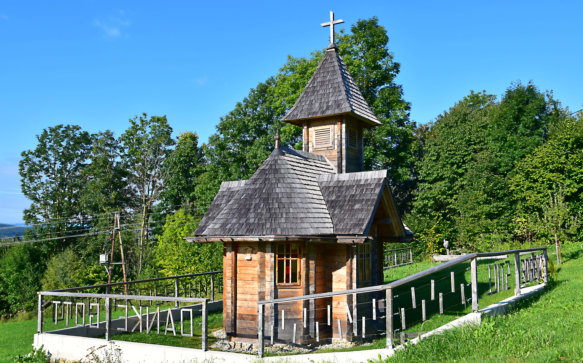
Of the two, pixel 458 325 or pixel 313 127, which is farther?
pixel 313 127

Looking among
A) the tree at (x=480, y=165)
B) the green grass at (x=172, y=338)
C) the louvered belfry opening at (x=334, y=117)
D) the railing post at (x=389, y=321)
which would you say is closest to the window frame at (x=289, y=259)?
the green grass at (x=172, y=338)

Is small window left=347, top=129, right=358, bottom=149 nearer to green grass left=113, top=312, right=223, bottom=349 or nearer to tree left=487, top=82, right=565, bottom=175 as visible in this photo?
green grass left=113, top=312, right=223, bottom=349

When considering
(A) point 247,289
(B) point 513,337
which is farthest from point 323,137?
(B) point 513,337

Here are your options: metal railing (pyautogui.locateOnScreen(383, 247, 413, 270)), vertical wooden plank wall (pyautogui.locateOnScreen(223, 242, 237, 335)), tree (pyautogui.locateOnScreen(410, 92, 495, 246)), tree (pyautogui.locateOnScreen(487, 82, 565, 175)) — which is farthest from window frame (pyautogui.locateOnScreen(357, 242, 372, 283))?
tree (pyautogui.locateOnScreen(487, 82, 565, 175))

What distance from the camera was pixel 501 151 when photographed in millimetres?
36031

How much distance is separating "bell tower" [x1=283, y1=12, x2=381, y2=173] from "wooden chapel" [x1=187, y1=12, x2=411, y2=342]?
1.60 m

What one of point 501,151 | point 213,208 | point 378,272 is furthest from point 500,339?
point 501,151

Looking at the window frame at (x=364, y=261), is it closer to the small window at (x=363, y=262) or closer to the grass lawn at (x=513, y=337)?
the small window at (x=363, y=262)

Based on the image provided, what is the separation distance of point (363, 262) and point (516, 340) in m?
6.68

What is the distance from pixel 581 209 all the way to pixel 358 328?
23.9 meters

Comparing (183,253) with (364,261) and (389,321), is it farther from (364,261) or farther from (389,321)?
(389,321)

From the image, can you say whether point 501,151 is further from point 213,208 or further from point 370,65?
point 213,208

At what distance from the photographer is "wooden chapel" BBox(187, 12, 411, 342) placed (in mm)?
11617

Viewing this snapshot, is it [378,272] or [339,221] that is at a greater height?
[339,221]
